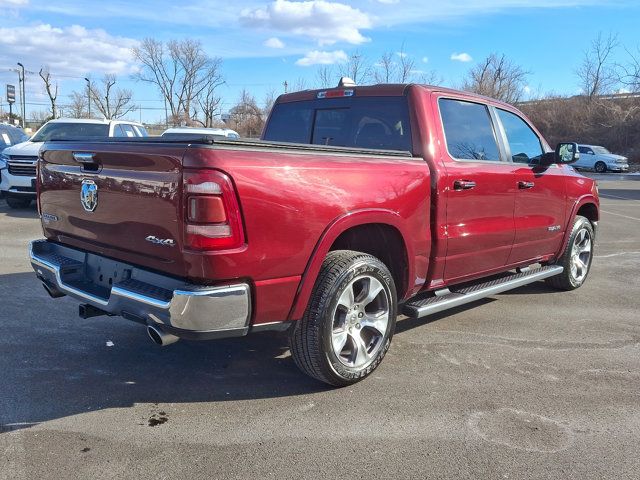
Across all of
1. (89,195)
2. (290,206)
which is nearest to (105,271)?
(89,195)

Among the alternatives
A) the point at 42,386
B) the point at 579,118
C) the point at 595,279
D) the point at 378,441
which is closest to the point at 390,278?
the point at 378,441

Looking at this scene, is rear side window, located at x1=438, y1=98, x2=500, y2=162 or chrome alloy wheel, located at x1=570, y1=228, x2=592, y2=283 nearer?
rear side window, located at x1=438, y1=98, x2=500, y2=162

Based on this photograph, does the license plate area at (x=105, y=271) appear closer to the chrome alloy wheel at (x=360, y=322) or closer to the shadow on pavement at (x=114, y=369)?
the shadow on pavement at (x=114, y=369)

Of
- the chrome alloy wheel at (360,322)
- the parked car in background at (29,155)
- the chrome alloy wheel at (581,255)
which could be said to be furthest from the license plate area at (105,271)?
the parked car in background at (29,155)

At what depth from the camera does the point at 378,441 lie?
3.08 meters

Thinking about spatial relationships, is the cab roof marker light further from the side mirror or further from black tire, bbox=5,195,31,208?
black tire, bbox=5,195,31,208

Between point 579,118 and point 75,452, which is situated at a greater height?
point 579,118

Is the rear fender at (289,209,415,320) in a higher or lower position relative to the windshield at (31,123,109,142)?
lower

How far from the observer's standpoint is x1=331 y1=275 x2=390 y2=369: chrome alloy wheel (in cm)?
364

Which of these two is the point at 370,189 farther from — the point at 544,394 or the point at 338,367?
the point at 544,394

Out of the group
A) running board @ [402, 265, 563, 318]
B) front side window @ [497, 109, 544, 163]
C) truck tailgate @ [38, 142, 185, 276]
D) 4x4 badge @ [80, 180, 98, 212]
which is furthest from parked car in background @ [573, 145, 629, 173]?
4x4 badge @ [80, 180, 98, 212]

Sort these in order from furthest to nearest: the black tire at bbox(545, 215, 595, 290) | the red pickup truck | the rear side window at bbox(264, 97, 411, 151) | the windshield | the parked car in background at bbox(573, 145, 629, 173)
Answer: the parked car in background at bbox(573, 145, 629, 173) < the windshield < the black tire at bbox(545, 215, 595, 290) < the rear side window at bbox(264, 97, 411, 151) < the red pickup truck

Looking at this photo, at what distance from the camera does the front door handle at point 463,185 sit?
4.26 m

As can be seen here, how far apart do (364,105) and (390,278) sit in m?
1.59
